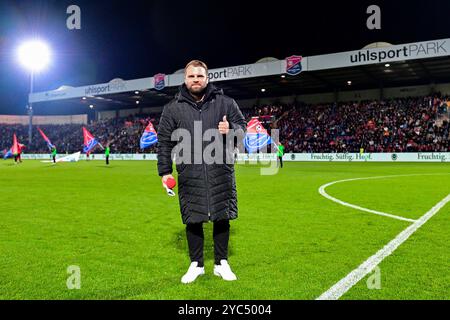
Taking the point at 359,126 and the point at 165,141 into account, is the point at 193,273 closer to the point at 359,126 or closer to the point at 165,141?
the point at 165,141

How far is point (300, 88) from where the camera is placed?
4316 cm

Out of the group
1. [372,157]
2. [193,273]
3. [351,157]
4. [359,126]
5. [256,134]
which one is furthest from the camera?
[359,126]

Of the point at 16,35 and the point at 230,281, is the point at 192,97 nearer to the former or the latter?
the point at 230,281

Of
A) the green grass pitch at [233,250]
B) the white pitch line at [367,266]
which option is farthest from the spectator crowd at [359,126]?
the white pitch line at [367,266]

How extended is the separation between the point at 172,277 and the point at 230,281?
0.59 m

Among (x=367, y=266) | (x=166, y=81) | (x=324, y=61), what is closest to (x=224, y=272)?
(x=367, y=266)

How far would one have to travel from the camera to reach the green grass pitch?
3463 millimetres

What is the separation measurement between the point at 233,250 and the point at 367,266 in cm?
160

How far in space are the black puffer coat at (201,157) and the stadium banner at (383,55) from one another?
1215 inches

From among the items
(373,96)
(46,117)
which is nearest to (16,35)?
(46,117)

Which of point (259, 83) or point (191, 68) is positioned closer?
point (191, 68)

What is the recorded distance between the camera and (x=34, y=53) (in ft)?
164

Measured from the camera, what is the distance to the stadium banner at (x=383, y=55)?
2912 centimetres

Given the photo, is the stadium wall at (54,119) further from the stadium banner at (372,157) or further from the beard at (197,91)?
the beard at (197,91)
